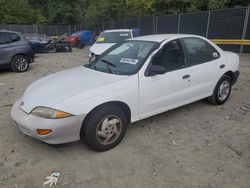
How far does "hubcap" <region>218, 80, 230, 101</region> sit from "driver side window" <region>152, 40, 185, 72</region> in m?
1.31

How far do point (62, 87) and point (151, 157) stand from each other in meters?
1.58

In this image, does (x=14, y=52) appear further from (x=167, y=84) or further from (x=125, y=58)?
(x=167, y=84)

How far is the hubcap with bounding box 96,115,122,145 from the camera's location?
120 inches

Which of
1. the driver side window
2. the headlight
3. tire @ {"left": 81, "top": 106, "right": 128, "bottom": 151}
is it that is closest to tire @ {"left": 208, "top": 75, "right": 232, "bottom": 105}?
the driver side window

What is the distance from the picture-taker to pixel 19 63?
28.6ft

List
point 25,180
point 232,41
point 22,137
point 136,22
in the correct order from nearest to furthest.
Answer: point 25,180
point 22,137
point 232,41
point 136,22

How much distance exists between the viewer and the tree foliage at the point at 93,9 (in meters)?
22.5

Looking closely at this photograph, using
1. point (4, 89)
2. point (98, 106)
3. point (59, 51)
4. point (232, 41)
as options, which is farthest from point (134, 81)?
point (59, 51)

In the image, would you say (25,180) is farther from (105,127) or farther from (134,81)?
(134,81)

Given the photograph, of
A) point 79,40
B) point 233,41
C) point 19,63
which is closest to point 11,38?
point 19,63

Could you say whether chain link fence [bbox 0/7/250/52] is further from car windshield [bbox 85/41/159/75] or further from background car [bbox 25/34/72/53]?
car windshield [bbox 85/41/159/75]

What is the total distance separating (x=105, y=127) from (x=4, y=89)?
15.4 ft

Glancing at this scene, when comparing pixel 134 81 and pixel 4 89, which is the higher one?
pixel 134 81

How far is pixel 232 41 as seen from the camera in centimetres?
1227
